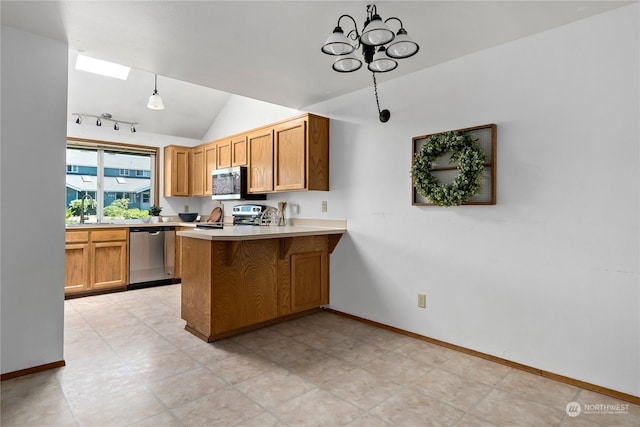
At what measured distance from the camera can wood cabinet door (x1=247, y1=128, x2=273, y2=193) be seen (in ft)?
13.4

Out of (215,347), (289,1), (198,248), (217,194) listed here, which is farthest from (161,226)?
(289,1)

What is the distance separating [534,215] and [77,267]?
488 centimetres

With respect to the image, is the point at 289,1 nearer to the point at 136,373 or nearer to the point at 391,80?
the point at 391,80

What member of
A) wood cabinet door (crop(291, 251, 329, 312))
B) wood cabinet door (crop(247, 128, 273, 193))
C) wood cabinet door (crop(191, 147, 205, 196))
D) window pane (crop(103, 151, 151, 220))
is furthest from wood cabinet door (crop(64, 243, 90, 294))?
wood cabinet door (crop(291, 251, 329, 312))

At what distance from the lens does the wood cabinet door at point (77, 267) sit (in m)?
4.19

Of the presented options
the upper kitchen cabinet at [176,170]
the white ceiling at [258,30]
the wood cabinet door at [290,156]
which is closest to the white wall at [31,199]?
the white ceiling at [258,30]

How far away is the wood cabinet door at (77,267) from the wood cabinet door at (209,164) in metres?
1.72

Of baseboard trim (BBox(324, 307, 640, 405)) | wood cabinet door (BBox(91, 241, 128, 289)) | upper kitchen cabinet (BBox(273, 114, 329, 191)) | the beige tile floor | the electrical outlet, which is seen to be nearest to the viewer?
the beige tile floor

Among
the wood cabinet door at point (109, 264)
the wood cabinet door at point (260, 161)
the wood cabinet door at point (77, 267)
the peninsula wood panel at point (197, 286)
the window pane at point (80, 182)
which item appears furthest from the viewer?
the window pane at point (80, 182)

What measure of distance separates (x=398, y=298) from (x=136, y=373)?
7.04 feet

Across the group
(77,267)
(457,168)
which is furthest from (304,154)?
(77,267)

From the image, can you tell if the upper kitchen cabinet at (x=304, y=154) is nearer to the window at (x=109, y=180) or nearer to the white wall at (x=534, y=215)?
the white wall at (x=534, y=215)

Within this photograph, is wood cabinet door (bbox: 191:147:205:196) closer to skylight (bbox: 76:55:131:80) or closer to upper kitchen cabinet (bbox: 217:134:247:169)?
upper kitchen cabinet (bbox: 217:134:247:169)

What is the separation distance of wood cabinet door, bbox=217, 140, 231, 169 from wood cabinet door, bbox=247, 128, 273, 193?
0.53 metres
